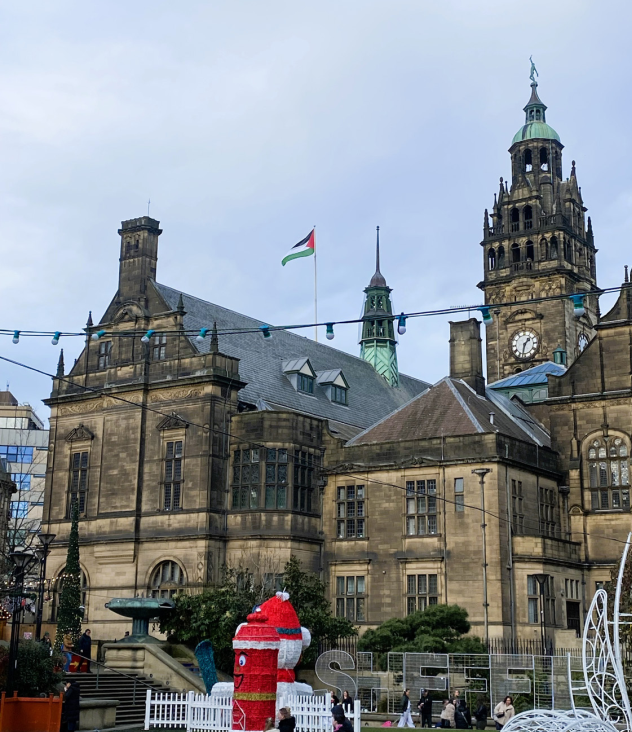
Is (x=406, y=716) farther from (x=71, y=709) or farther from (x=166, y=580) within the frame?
(x=166, y=580)

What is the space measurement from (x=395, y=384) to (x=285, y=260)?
12.9 meters

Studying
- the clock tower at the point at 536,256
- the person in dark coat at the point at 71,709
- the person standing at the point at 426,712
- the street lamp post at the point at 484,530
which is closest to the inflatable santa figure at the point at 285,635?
the person in dark coat at the point at 71,709

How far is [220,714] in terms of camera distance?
88.7ft

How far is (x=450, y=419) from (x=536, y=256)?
35.6 meters

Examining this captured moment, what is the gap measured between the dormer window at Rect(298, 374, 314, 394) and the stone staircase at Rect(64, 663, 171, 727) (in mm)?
21817

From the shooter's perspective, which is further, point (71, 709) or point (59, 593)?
point (59, 593)

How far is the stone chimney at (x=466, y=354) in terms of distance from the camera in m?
51.0

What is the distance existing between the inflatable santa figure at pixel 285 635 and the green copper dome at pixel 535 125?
62601 mm

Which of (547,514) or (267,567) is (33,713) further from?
(547,514)

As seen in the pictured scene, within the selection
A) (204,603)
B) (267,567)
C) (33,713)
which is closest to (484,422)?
(267,567)

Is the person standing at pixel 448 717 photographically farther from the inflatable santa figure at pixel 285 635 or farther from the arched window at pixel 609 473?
the arched window at pixel 609 473

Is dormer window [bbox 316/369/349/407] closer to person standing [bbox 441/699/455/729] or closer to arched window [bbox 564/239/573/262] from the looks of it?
person standing [bbox 441/699/455/729]

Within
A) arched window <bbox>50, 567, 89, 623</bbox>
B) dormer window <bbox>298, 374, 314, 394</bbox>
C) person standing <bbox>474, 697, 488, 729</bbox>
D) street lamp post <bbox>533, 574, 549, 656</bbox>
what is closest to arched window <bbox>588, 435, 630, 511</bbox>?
street lamp post <bbox>533, 574, 549, 656</bbox>

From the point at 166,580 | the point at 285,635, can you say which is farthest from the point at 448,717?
the point at 166,580
